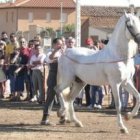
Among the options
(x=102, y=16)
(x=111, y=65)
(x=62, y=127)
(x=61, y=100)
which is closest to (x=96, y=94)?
(x=61, y=100)

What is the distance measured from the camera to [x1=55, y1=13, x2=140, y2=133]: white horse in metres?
12.5

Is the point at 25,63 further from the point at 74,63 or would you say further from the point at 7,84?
the point at 74,63

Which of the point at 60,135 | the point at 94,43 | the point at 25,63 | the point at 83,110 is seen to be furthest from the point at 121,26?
the point at 25,63

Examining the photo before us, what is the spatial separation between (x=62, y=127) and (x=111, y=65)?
188 cm

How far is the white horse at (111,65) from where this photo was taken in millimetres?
12469

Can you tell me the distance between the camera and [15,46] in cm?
2058

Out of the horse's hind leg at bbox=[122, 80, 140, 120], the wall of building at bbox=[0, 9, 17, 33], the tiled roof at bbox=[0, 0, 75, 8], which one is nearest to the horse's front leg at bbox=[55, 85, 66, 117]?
the horse's hind leg at bbox=[122, 80, 140, 120]

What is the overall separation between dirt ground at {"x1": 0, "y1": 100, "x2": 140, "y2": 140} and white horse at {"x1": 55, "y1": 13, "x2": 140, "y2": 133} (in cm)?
39

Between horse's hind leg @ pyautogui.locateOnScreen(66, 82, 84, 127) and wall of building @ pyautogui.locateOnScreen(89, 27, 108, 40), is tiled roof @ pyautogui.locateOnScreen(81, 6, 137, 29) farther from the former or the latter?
horse's hind leg @ pyautogui.locateOnScreen(66, 82, 84, 127)

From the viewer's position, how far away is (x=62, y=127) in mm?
13445

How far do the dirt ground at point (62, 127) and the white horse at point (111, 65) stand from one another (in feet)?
1.28

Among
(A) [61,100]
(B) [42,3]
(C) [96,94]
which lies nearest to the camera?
(A) [61,100]

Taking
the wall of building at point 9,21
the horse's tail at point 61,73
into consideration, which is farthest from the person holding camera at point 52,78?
the wall of building at point 9,21

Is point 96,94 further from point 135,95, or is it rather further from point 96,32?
point 96,32
